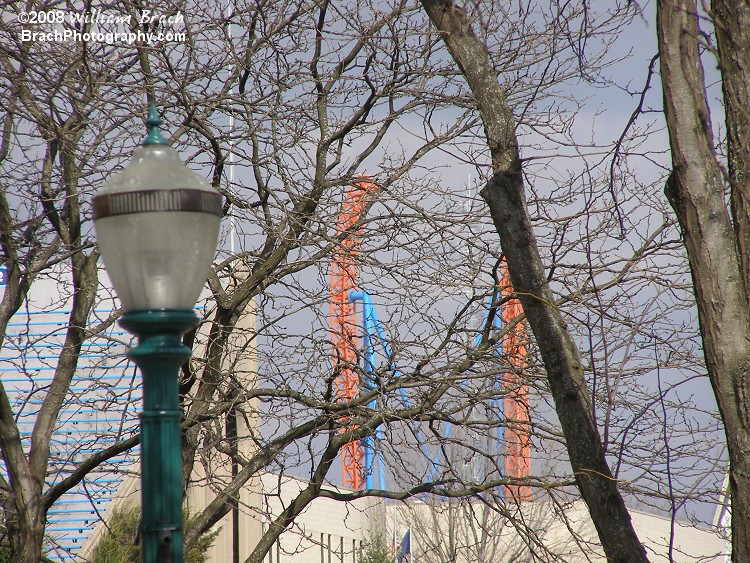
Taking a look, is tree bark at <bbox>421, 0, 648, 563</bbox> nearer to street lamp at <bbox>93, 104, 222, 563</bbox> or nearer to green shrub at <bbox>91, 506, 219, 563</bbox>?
street lamp at <bbox>93, 104, 222, 563</bbox>

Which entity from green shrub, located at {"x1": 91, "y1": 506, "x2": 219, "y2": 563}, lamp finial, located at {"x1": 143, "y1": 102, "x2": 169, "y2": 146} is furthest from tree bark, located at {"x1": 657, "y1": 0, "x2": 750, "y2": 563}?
green shrub, located at {"x1": 91, "y1": 506, "x2": 219, "y2": 563}

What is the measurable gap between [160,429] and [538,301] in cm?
169

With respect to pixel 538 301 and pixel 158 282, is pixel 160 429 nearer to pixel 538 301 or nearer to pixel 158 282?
pixel 158 282

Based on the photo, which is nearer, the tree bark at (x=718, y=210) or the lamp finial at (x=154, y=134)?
the tree bark at (x=718, y=210)

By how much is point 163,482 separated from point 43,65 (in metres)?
4.87

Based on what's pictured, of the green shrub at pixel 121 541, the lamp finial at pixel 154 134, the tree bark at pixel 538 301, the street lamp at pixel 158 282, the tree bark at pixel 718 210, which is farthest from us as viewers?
the green shrub at pixel 121 541

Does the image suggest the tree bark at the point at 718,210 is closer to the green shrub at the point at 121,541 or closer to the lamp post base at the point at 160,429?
the lamp post base at the point at 160,429

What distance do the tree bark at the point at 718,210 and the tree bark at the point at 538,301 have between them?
0.60 metres

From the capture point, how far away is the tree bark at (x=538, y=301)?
360 centimetres

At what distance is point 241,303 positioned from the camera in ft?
25.0

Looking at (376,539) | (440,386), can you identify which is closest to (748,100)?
(440,386)

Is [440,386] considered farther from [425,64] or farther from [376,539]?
[376,539]

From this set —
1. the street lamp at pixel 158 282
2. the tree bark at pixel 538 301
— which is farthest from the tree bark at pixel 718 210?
the street lamp at pixel 158 282

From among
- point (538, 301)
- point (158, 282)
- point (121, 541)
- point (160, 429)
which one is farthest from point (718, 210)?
point (121, 541)
